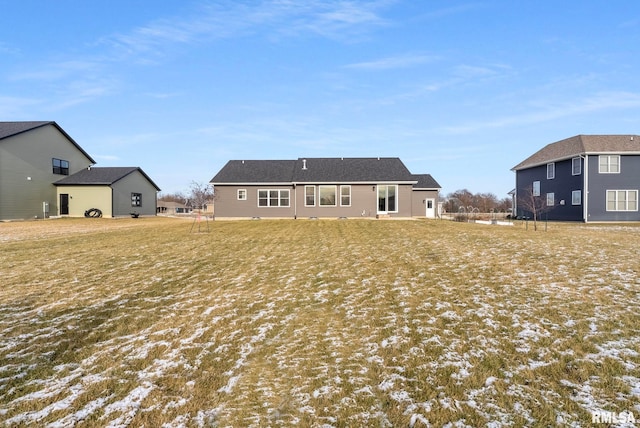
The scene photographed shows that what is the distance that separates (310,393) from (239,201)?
86.1 ft

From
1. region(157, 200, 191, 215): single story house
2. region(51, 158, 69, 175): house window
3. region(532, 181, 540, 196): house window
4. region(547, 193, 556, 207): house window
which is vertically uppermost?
region(51, 158, 69, 175): house window

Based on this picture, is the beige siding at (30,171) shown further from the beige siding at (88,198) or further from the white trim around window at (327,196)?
the white trim around window at (327,196)

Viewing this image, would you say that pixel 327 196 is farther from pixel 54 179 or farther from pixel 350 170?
pixel 54 179

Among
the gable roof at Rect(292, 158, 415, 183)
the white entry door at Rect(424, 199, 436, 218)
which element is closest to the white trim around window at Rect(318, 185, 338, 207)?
the gable roof at Rect(292, 158, 415, 183)

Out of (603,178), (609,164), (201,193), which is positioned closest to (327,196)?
(603,178)

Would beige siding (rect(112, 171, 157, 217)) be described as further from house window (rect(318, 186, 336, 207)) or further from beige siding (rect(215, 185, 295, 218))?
house window (rect(318, 186, 336, 207))

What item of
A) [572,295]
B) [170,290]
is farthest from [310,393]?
[572,295]

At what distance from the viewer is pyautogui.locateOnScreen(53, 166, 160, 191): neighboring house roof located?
104 feet

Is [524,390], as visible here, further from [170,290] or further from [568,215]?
[568,215]

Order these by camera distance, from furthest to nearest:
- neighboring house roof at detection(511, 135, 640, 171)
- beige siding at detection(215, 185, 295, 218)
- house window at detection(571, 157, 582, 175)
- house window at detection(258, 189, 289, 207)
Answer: beige siding at detection(215, 185, 295, 218) < house window at detection(258, 189, 289, 207) < house window at detection(571, 157, 582, 175) < neighboring house roof at detection(511, 135, 640, 171)

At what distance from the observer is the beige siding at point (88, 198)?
3203 centimetres

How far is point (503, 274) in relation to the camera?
791cm

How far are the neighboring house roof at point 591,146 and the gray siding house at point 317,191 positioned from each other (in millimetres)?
13236

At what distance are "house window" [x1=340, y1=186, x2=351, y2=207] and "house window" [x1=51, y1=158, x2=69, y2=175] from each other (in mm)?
26995
